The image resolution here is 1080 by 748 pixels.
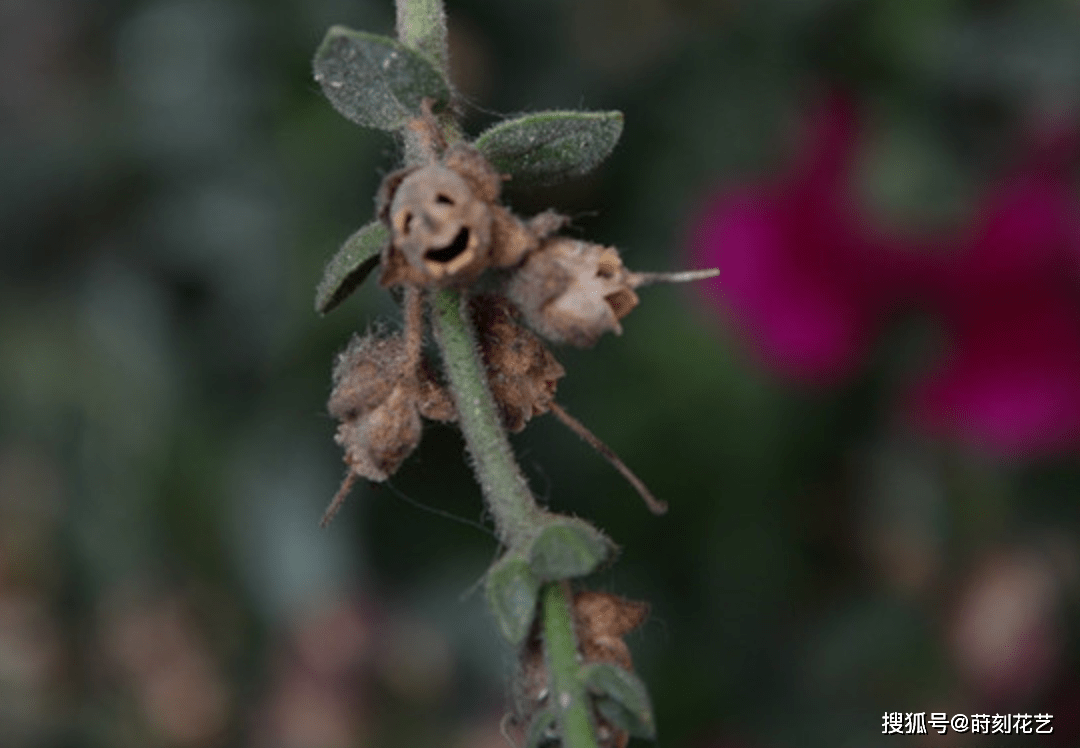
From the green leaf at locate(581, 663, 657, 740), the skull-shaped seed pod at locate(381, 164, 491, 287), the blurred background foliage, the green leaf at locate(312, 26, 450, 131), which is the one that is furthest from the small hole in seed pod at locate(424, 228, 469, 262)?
the blurred background foliage

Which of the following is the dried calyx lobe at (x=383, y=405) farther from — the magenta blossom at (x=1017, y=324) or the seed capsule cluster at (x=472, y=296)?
the magenta blossom at (x=1017, y=324)

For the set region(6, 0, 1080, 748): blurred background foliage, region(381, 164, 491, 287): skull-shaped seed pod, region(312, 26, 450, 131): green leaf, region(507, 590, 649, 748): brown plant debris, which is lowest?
region(507, 590, 649, 748): brown plant debris

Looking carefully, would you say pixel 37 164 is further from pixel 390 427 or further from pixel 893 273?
pixel 390 427

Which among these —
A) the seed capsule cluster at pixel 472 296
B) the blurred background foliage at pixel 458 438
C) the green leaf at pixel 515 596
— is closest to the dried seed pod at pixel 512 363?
the seed capsule cluster at pixel 472 296

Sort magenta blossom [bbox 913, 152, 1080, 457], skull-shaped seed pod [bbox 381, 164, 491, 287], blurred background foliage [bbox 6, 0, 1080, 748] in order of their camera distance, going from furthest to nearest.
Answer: blurred background foliage [bbox 6, 0, 1080, 748] → magenta blossom [bbox 913, 152, 1080, 457] → skull-shaped seed pod [bbox 381, 164, 491, 287]

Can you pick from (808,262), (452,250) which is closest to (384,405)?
(452,250)

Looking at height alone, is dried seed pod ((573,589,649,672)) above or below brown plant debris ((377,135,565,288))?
below

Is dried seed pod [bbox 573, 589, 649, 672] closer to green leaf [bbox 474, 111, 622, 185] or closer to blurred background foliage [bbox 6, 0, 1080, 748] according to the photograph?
green leaf [bbox 474, 111, 622, 185]

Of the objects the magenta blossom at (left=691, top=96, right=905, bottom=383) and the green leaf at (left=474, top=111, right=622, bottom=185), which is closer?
the green leaf at (left=474, top=111, right=622, bottom=185)
